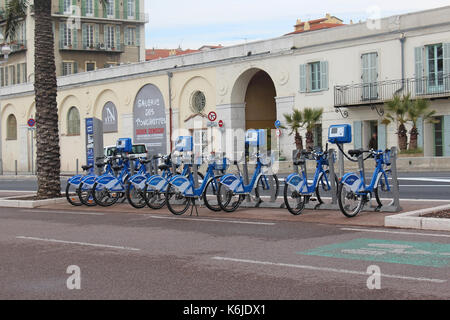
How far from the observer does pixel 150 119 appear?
152 ft

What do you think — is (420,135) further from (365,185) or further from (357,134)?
(365,185)

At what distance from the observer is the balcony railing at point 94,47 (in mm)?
62344

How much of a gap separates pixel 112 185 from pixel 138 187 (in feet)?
4.16

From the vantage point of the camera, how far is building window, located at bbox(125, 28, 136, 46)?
66.9 m

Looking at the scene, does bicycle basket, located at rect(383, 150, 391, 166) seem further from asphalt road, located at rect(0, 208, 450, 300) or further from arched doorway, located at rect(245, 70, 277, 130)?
arched doorway, located at rect(245, 70, 277, 130)

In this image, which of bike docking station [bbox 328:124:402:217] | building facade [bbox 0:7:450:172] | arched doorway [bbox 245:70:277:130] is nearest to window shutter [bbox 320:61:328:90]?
building facade [bbox 0:7:450:172]

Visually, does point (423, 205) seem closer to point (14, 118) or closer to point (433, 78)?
point (433, 78)

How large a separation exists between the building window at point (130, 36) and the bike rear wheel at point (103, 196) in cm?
5140

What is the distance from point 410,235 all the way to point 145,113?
123 ft

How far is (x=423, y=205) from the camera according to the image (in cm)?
1384

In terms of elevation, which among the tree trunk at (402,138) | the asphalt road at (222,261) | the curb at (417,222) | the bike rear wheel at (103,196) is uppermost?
the tree trunk at (402,138)

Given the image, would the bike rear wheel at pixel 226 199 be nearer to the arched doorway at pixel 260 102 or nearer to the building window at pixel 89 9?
the arched doorway at pixel 260 102

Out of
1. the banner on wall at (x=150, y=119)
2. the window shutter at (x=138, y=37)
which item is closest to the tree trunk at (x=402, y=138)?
the banner on wall at (x=150, y=119)
